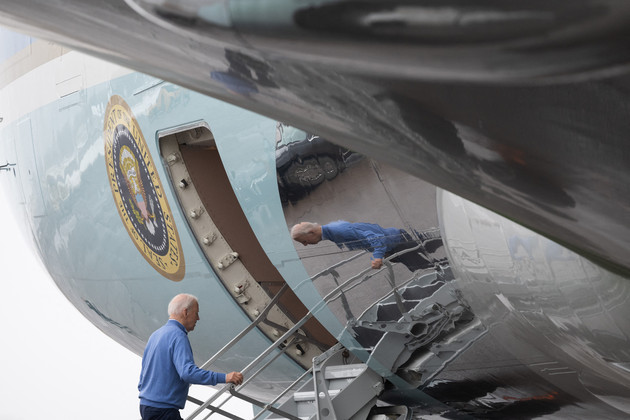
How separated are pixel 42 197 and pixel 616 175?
398 centimetres

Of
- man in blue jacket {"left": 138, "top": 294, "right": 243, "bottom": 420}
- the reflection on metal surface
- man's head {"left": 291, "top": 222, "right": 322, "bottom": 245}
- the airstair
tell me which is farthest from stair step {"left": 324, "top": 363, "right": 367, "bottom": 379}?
the reflection on metal surface

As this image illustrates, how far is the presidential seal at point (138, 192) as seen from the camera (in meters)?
3.57

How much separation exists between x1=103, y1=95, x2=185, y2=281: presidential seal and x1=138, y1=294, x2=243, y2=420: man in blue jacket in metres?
0.42

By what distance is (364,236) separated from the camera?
2566mm

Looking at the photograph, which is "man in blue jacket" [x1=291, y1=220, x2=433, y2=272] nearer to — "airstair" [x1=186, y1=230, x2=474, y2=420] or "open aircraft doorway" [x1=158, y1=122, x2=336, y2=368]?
"airstair" [x1=186, y1=230, x2=474, y2=420]

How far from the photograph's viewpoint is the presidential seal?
3568 mm

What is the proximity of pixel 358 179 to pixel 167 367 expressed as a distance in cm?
131

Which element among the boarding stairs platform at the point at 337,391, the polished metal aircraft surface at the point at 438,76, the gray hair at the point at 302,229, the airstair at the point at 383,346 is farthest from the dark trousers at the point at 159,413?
the polished metal aircraft surface at the point at 438,76

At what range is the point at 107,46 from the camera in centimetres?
105

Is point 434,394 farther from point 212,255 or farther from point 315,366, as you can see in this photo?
point 212,255

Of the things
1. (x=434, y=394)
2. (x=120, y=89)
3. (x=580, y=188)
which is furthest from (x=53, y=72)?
(x=580, y=188)

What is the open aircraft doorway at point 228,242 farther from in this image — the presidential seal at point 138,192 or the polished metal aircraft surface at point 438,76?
the polished metal aircraft surface at point 438,76

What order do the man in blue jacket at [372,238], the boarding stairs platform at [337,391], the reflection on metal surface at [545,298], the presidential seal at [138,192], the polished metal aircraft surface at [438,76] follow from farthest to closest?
the presidential seal at [138,192], the boarding stairs platform at [337,391], the man in blue jacket at [372,238], the reflection on metal surface at [545,298], the polished metal aircraft surface at [438,76]

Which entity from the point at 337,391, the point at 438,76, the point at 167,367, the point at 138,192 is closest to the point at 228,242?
the point at 138,192
